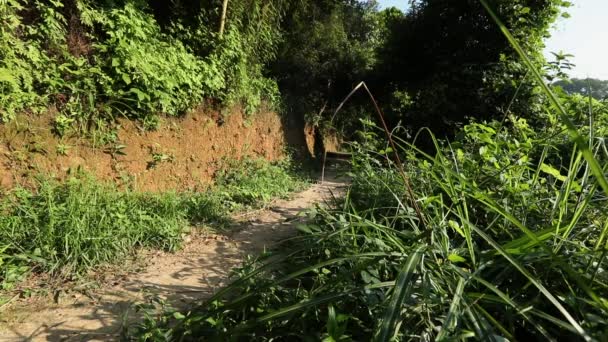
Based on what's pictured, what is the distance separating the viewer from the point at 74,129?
3.69 m

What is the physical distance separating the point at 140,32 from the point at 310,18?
741cm

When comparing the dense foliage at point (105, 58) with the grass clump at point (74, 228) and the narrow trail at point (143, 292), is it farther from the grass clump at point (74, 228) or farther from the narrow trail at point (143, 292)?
the narrow trail at point (143, 292)

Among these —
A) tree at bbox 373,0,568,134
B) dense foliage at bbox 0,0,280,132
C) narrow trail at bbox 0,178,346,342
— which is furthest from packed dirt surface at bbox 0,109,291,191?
tree at bbox 373,0,568,134

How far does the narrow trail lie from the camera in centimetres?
209

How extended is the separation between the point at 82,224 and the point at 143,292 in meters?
0.86

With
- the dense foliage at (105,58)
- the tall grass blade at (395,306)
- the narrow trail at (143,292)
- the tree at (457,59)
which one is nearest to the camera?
the tall grass blade at (395,306)

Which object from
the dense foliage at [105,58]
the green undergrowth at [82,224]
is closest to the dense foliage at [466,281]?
the green undergrowth at [82,224]

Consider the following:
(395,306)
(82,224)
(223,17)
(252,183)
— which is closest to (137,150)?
(82,224)

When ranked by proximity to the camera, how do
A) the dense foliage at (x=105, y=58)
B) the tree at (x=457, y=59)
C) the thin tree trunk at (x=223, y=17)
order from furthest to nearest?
the tree at (x=457, y=59) → the thin tree trunk at (x=223, y=17) → the dense foliage at (x=105, y=58)

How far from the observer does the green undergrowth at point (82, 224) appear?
264 centimetres

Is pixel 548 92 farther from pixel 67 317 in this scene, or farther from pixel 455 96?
pixel 455 96

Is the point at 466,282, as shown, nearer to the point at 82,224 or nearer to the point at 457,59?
the point at 82,224

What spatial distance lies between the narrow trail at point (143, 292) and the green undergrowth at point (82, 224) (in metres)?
0.25

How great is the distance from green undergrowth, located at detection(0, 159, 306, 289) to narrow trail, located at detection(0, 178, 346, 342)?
0.25m
